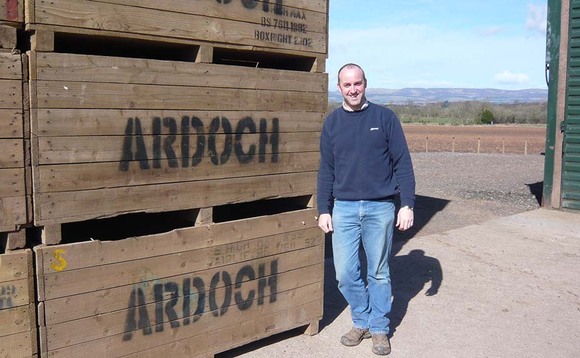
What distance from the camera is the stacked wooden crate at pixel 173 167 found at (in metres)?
3.51

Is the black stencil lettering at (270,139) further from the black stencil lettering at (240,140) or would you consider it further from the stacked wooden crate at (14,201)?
the stacked wooden crate at (14,201)

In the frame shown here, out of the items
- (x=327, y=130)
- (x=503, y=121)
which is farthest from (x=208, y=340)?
(x=503, y=121)

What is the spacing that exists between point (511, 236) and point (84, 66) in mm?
6608

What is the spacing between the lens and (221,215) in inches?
213

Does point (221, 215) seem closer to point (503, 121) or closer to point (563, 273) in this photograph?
point (563, 273)

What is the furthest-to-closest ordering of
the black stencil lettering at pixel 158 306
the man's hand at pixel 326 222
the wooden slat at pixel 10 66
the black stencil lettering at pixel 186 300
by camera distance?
the man's hand at pixel 326 222, the black stencil lettering at pixel 186 300, the black stencil lettering at pixel 158 306, the wooden slat at pixel 10 66

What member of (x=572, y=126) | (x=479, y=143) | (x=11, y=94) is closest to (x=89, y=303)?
(x=11, y=94)

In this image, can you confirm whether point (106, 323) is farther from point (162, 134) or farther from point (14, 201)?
point (162, 134)

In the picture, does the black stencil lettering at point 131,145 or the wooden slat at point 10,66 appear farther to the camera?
the black stencil lettering at point 131,145

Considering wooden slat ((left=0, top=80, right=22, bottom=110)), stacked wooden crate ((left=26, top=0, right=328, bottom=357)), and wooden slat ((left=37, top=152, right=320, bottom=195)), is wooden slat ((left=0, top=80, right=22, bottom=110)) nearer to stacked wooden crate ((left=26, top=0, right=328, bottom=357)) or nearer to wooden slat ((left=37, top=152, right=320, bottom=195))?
stacked wooden crate ((left=26, top=0, right=328, bottom=357))

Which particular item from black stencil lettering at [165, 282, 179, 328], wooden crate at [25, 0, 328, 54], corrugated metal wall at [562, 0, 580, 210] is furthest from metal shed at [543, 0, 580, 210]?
black stencil lettering at [165, 282, 179, 328]

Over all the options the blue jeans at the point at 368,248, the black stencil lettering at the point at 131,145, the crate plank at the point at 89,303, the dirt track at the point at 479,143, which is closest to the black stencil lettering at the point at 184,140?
the black stencil lettering at the point at 131,145

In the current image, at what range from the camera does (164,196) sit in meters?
3.94

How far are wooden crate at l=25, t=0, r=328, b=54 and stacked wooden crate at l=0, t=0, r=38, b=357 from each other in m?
0.16
